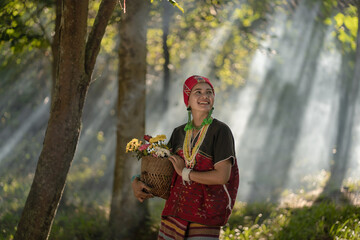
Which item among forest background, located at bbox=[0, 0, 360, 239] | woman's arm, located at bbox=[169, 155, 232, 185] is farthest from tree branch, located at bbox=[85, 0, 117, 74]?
woman's arm, located at bbox=[169, 155, 232, 185]

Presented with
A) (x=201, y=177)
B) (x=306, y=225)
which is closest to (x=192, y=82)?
(x=201, y=177)

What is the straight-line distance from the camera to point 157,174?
3289mm

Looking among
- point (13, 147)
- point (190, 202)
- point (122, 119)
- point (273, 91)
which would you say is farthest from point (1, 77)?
point (273, 91)

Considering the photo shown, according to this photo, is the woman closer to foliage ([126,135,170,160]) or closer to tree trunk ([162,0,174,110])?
foliage ([126,135,170,160])

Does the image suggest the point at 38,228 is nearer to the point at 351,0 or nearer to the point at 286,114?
the point at 351,0

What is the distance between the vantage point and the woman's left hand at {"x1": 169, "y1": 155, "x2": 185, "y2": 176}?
3.17 m

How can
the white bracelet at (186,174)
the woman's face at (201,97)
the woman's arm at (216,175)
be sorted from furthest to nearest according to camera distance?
the woman's face at (201,97) → the white bracelet at (186,174) → the woman's arm at (216,175)

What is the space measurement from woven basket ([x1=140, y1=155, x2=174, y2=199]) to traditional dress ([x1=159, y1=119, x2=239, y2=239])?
A: 0.10m

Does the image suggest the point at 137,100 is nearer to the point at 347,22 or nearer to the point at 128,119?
the point at 128,119

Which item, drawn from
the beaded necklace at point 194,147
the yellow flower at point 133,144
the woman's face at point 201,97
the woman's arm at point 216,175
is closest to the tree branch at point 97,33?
the yellow flower at point 133,144

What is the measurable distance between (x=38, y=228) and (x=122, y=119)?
10.1ft

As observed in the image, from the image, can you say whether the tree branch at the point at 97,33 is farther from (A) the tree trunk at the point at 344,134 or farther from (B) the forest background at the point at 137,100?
(A) the tree trunk at the point at 344,134

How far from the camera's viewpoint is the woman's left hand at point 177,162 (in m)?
3.17

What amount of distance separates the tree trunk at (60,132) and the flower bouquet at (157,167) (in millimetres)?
1099
